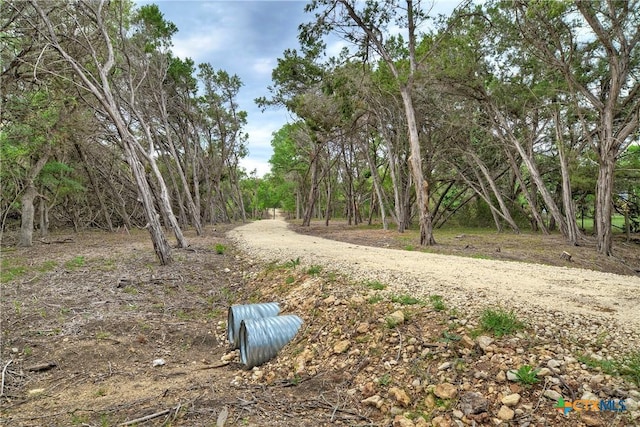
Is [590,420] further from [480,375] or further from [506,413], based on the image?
[480,375]

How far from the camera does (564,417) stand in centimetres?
225

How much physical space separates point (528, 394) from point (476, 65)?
14090mm

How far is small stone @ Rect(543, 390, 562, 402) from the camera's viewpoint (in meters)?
2.39

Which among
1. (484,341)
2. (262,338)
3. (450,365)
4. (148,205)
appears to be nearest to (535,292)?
(484,341)

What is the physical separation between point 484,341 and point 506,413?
29.9 inches

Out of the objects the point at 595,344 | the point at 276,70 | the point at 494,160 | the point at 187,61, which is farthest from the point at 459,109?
the point at 595,344

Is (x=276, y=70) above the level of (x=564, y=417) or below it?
Answer: above

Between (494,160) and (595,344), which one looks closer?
(595,344)

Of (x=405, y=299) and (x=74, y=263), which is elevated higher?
(x=405, y=299)

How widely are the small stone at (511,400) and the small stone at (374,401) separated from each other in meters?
0.93

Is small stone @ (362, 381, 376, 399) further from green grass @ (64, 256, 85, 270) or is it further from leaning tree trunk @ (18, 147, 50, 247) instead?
leaning tree trunk @ (18, 147, 50, 247)

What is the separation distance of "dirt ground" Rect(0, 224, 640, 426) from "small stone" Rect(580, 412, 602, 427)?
0.05 meters

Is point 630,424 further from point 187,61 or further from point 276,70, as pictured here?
point 187,61

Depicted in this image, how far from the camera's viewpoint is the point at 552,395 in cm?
241
